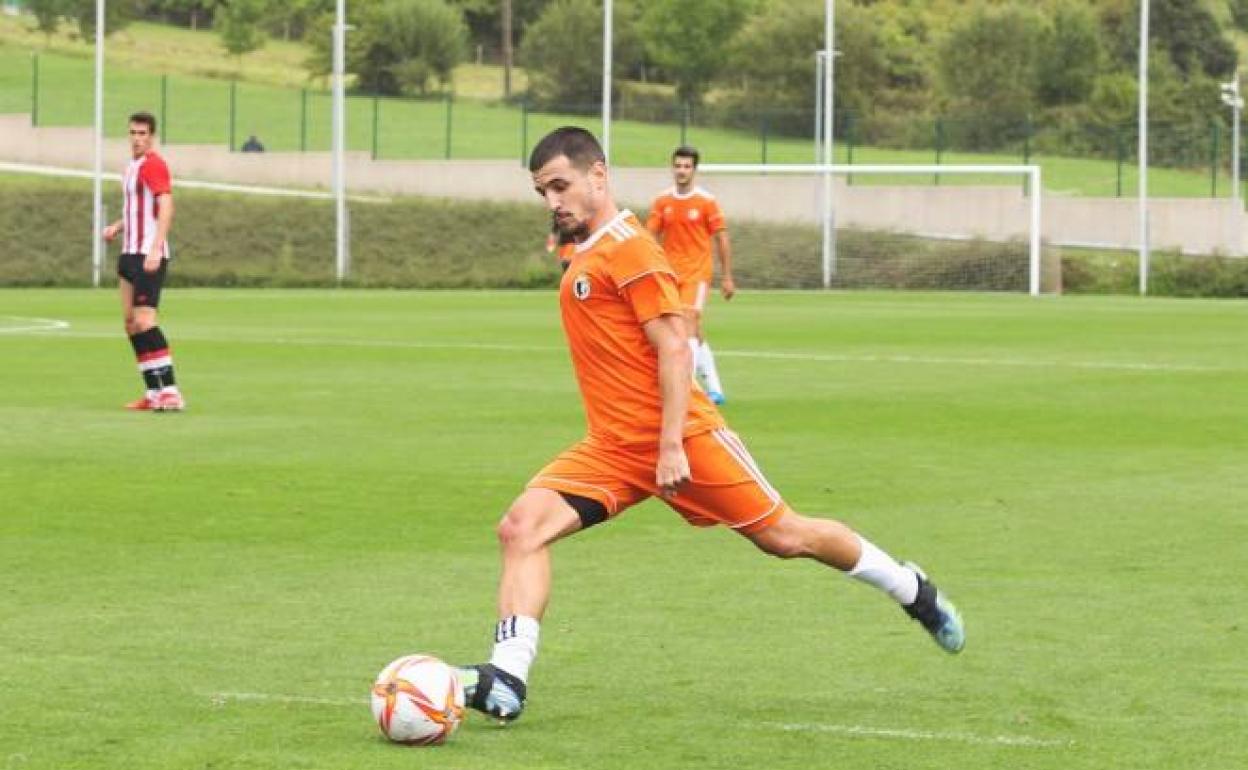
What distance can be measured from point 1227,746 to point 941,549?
469 cm

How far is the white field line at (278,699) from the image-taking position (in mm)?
8570

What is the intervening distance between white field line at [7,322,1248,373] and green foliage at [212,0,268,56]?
76456mm

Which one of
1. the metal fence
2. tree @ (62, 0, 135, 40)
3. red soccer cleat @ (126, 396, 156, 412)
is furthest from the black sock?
tree @ (62, 0, 135, 40)

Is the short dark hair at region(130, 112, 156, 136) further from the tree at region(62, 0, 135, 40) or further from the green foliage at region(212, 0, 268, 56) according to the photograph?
the green foliage at region(212, 0, 268, 56)

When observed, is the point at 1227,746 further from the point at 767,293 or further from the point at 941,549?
the point at 767,293

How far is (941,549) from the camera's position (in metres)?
12.6

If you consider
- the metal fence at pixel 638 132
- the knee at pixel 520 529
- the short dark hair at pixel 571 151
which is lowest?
the knee at pixel 520 529

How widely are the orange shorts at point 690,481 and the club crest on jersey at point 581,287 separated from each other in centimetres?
50

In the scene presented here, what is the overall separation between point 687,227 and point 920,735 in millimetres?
15410

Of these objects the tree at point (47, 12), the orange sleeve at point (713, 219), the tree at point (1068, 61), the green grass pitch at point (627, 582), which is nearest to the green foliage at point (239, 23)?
the tree at point (47, 12)

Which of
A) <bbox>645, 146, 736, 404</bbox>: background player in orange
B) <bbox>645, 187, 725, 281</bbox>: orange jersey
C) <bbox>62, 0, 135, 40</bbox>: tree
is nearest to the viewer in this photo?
<bbox>645, 146, 736, 404</bbox>: background player in orange

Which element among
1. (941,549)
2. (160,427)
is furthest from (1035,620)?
(160,427)

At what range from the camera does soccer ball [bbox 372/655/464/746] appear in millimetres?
7867

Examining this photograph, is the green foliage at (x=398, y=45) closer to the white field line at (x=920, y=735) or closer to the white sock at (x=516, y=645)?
the white sock at (x=516, y=645)
